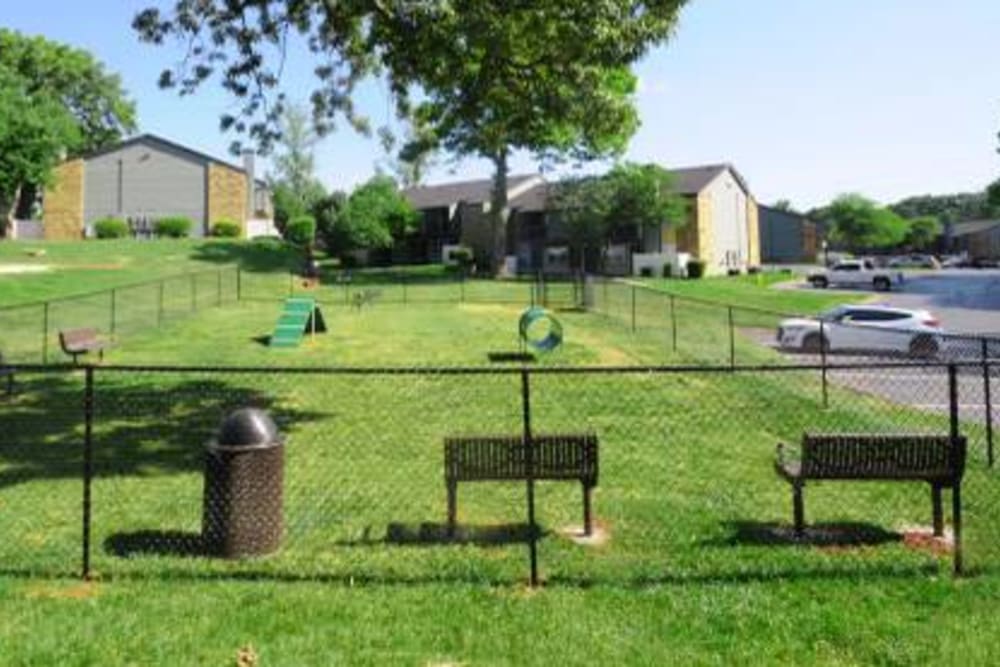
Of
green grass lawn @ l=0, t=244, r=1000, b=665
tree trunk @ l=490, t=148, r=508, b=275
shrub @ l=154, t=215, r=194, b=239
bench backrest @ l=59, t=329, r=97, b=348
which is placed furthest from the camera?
shrub @ l=154, t=215, r=194, b=239

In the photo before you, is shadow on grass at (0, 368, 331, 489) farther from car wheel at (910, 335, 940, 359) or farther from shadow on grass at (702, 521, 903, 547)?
car wheel at (910, 335, 940, 359)

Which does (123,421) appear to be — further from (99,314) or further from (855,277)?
(855,277)

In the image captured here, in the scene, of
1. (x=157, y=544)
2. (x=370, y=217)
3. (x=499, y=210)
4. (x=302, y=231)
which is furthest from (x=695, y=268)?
(x=157, y=544)

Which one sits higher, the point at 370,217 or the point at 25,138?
the point at 25,138

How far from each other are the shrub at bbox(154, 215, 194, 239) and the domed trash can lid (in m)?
57.7

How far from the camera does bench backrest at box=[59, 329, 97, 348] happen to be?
18.3 metres

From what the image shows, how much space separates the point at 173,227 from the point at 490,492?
189ft

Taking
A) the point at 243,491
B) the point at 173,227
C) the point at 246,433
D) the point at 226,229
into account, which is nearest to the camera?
the point at 243,491

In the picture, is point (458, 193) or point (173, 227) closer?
point (173, 227)

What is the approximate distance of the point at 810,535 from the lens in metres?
8.45

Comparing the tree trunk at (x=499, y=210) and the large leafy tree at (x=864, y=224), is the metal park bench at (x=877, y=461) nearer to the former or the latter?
the tree trunk at (x=499, y=210)

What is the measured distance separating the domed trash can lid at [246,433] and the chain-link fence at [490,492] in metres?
0.02

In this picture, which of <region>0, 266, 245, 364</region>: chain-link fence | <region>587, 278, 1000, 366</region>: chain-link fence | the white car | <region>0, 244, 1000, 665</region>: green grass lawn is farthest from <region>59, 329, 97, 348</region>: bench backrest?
the white car

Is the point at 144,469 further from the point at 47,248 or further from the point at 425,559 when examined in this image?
the point at 47,248
